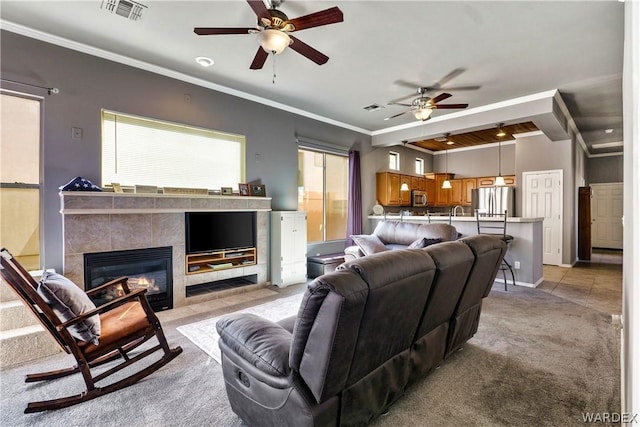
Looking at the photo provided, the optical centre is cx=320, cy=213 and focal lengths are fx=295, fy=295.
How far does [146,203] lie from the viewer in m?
3.56

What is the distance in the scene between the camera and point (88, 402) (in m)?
1.93

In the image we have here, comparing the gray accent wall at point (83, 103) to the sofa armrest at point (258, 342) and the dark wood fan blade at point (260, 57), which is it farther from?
the sofa armrest at point (258, 342)

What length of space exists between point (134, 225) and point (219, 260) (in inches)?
46.5

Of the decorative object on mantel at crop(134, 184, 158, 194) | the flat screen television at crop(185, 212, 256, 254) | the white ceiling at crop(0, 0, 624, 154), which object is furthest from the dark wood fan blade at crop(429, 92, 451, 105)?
the decorative object on mantel at crop(134, 184, 158, 194)

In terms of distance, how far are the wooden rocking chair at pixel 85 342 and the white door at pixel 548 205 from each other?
7548 millimetres

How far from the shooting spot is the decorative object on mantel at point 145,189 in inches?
142

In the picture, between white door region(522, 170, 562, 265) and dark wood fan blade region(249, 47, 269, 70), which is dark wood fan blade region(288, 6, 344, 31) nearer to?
dark wood fan blade region(249, 47, 269, 70)

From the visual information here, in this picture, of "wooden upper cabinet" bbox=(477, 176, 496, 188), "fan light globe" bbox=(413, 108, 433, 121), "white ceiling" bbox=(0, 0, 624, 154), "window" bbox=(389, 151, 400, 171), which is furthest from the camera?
"wooden upper cabinet" bbox=(477, 176, 496, 188)

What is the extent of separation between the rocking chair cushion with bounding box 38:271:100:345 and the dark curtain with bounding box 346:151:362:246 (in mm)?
5021

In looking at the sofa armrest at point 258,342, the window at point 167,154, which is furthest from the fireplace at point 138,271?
the sofa armrest at point 258,342

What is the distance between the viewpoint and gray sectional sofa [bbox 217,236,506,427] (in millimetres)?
1202

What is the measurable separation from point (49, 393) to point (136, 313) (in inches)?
26.7

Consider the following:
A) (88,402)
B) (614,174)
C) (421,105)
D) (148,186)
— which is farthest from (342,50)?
(614,174)

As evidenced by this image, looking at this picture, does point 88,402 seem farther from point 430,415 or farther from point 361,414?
point 430,415
